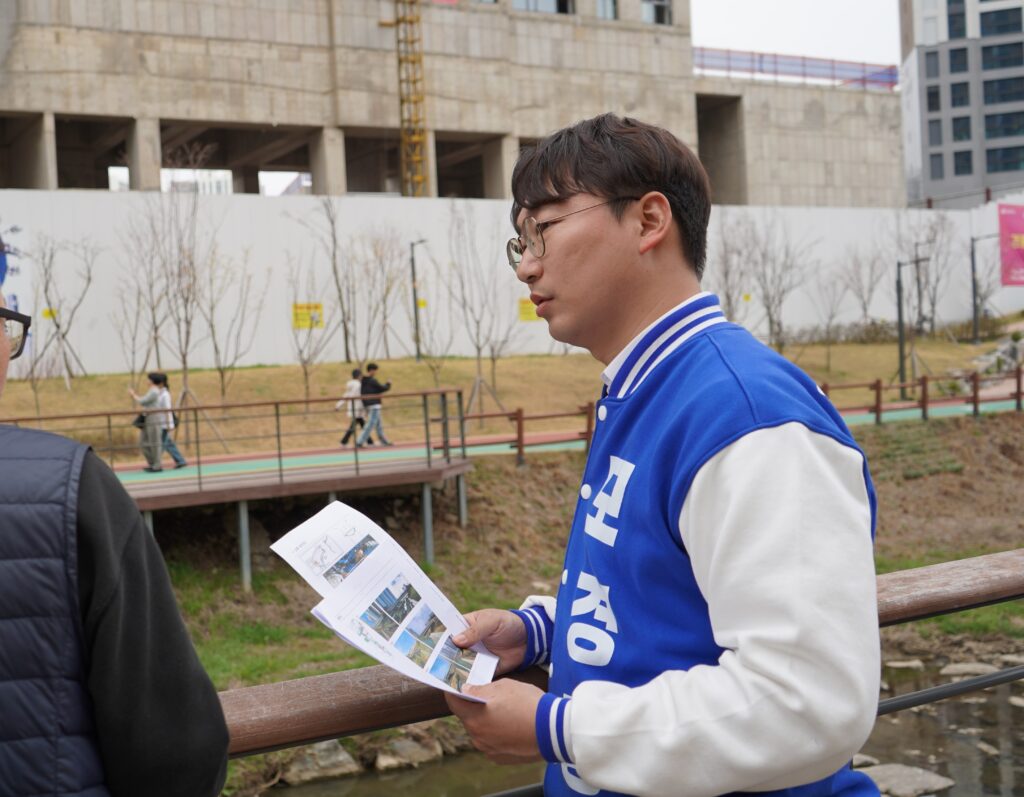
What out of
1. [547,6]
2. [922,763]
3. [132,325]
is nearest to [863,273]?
[547,6]

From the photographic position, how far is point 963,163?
7444cm

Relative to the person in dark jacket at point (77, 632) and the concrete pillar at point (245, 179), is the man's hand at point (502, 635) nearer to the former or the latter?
the person in dark jacket at point (77, 632)

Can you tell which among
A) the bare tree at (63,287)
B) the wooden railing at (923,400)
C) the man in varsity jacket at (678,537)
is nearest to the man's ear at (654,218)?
Result: the man in varsity jacket at (678,537)

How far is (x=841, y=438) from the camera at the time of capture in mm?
1298

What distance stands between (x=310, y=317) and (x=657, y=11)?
18096mm

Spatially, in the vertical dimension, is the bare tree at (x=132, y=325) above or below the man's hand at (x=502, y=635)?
above

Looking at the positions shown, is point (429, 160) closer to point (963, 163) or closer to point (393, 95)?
point (393, 95)

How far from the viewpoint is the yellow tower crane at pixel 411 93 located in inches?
1252

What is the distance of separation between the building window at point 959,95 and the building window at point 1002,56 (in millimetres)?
1692

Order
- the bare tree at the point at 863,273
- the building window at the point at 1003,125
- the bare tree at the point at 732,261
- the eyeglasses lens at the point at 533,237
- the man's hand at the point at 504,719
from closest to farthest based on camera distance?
the man's hand at the point at 504,719
the eyeglasses lens at the point at 533,237
the bare tree at the point at 732,261
the bare tree at the point at 863,273
the building window at the point at 1003,125

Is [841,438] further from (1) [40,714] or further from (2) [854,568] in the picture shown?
(1) [40,714]

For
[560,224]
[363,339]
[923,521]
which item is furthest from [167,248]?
[560,224]

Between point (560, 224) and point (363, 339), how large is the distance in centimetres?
2668

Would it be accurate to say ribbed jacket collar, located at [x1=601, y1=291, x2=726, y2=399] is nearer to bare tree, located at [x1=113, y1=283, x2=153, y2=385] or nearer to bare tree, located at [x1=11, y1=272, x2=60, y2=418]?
bare tree, located at [x1=11, y1=272, x2=60, y2=418]
